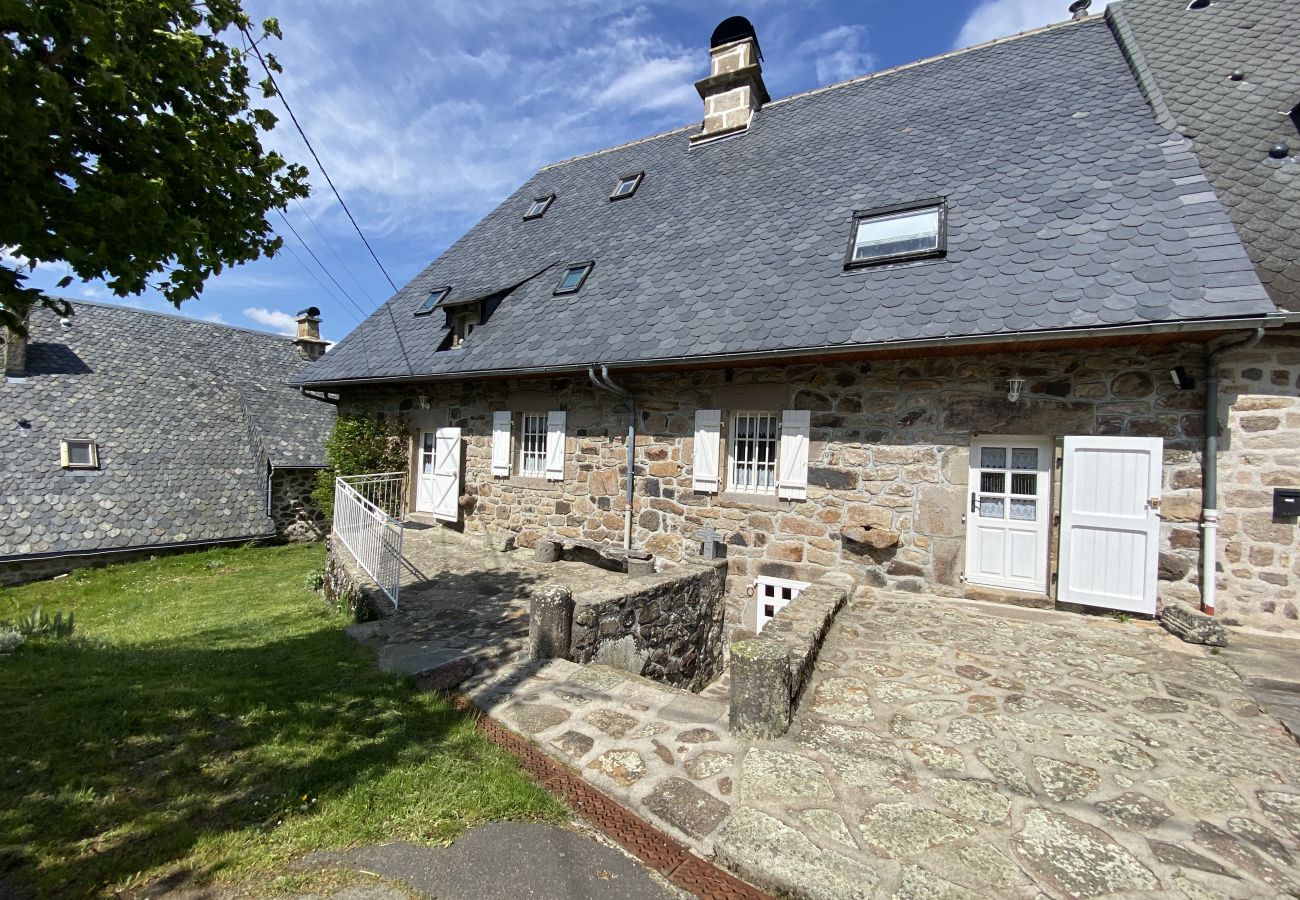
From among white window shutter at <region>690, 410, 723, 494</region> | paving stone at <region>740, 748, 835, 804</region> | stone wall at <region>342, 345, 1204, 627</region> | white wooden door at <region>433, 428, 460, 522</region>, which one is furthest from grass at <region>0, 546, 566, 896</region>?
white wooden door at <region>433, 428, 460, 522</region>

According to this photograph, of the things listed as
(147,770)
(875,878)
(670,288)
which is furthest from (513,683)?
(670,288)

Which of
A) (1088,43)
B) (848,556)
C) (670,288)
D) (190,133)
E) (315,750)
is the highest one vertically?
(1088,43)

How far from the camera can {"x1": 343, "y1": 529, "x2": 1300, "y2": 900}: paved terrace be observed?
2.23 meters

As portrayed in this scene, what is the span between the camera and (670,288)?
7.93 metres

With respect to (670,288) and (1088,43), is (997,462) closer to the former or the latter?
(670,288)

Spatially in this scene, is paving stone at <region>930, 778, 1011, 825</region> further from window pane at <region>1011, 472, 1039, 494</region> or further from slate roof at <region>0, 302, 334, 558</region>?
slate roof at <region>0, 302, 334, 558</region>

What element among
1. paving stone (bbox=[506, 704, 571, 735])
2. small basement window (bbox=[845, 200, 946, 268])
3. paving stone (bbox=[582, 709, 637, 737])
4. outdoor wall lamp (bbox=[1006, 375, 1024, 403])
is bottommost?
paving stone (bbox=[506, 704, 571, 735])

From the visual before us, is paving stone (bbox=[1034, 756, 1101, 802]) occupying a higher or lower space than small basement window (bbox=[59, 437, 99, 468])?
lower

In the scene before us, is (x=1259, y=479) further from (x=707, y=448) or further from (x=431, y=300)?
(x=431, y=300)

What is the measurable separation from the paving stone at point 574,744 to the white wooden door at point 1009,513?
4.43m

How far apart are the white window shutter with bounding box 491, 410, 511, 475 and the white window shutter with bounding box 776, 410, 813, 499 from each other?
4.44 meters

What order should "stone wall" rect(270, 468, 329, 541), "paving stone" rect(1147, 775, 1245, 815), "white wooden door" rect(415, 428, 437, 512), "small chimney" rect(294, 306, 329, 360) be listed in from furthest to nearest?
"small chimney" rect(294, 306, 329, 360)
"stone wall" rect(270, 468, 329, 541)
"white wooden door" rect(415, 428, 437, 512)
"paving stone" rect(1147, 775, 1245, 815)

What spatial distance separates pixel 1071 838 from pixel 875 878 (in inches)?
35.9

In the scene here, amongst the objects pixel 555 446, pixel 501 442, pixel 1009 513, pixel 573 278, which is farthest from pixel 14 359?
pixel 1009 513
